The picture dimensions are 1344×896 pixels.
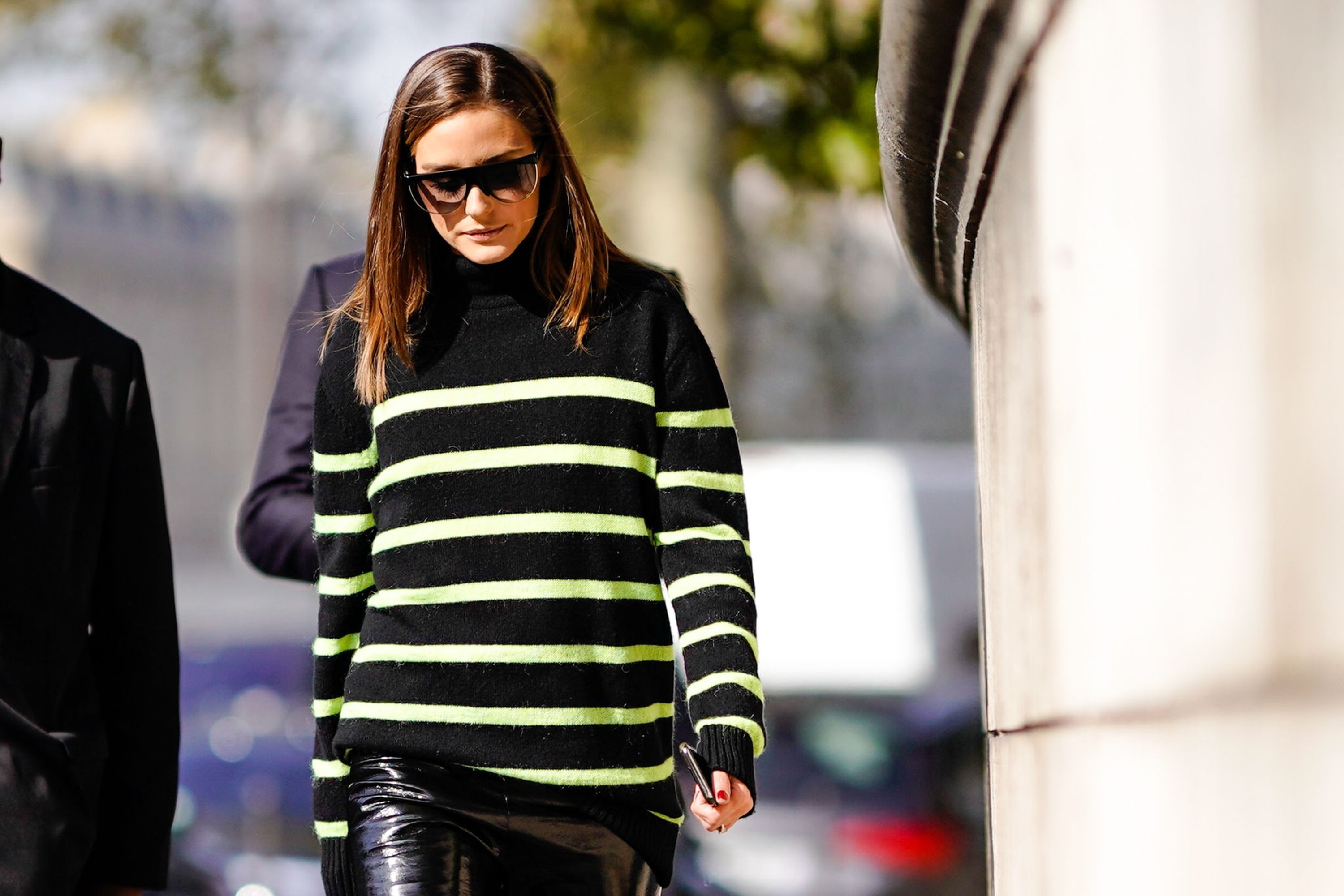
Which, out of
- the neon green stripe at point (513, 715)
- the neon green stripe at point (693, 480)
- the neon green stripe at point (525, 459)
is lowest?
the neon green stripe at point (513, 715)

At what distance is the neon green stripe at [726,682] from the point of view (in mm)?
2486

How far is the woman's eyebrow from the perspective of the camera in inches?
103

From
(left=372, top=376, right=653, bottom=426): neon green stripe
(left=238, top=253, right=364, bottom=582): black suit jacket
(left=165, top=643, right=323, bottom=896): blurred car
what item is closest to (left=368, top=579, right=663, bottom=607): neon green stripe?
(left=372, top=376, right=653, bottom=426): neon green stripe

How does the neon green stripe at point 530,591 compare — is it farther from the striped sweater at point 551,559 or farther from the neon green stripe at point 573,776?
the neon green stripe at point 573,776

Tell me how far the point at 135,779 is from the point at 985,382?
4.64 ft

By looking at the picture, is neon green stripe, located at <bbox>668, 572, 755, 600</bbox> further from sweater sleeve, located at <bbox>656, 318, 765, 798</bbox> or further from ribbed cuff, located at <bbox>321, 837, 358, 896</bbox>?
ribbed cuff, located at <bbox>321, 837, 358, 896</bbox>

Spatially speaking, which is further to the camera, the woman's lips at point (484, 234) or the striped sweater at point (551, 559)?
the woman's lips at point (484, 234)

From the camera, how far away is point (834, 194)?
412 inches

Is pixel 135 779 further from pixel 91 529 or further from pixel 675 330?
pixel 675 330

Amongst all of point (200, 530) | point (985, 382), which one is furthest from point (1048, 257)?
point (200, 530)

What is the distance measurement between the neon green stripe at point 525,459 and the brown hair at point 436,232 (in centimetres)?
13

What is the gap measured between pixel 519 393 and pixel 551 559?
23 cm

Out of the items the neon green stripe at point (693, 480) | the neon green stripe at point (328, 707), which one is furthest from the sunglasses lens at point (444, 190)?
the neon green stripe at point (328, 707)

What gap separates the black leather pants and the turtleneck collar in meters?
0.63
